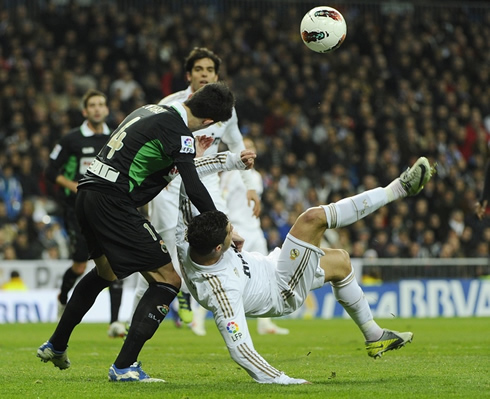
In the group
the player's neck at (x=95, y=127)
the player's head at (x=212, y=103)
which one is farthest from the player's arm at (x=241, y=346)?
the player's neck at (x=95, y=127)

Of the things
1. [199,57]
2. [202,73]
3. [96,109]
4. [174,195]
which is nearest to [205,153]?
[174,195]

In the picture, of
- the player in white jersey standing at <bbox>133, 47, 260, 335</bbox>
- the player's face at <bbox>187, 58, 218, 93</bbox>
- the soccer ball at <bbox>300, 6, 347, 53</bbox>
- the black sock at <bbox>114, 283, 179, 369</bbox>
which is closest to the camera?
the black sock at <bbox>114, 283, 179, 369</bbox>

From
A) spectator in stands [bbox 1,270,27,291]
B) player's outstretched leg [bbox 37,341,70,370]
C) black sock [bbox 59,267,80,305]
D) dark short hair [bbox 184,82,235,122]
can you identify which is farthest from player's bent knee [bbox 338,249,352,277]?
spectator in stands [bbox 1,270,27,291]

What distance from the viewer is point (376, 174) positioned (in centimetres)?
2083

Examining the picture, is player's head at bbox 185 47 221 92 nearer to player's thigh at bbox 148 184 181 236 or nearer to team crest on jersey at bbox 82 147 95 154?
player's thigh at bbox 148 184 181 236

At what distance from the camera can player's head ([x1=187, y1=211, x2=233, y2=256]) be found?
6164mm

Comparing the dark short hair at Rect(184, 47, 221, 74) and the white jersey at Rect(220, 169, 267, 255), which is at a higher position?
the dark short hair at Rect(184, 47, 221, 74)

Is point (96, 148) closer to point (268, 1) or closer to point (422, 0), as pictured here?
point (268, 1)

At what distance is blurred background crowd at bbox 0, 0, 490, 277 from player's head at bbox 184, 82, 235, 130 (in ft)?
35.7

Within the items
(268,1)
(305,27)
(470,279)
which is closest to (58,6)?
(268,1)

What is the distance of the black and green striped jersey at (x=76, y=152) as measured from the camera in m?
11.1

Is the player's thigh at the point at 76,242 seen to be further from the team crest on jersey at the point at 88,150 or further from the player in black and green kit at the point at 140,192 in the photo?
the player in black and green kit at the point at 140,192

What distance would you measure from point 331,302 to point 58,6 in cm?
1008

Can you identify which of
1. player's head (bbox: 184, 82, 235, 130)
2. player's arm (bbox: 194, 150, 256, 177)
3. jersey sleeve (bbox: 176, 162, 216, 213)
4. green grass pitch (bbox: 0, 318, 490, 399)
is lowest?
green grass pitch (bbox: 0, 318, 490, 399)
